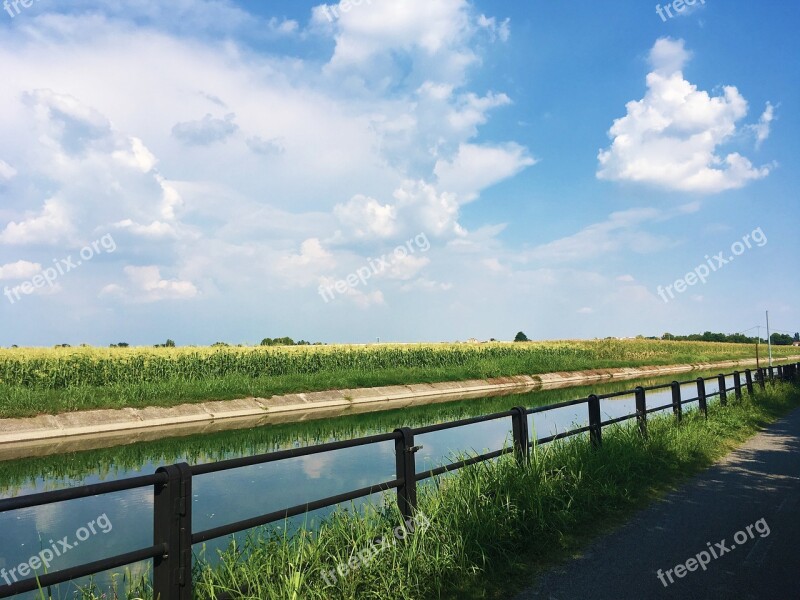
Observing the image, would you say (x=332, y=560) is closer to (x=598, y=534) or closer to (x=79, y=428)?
(x=598, y=534)

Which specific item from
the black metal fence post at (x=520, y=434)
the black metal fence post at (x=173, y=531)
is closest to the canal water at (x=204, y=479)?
the black metal fence post at (x=520, y=434)

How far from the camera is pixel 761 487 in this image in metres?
8.18

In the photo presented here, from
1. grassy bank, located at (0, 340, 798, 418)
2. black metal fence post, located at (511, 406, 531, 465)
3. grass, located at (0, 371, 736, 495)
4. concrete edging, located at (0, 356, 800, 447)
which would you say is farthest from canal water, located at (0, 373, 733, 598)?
grassy bank, located at (0, 340, 798, 418)

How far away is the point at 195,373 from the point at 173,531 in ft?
93.7

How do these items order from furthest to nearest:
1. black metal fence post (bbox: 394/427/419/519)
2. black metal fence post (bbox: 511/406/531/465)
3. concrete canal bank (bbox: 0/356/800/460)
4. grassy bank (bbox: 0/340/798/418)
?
1. grassy bank (bbox: 0/340/798/418)
2. concrete canal bank (bbox: 0/356/800/460)
3. black metal fence post (bbox: 511/406/531/465)
4. black metal fence post (bbox: 394/427/419/519)

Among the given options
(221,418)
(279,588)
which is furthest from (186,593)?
(221,418)

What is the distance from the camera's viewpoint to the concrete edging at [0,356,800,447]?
63.7 feet

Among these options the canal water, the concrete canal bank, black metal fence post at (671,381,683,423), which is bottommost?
the canal water

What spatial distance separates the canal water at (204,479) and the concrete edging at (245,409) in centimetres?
359

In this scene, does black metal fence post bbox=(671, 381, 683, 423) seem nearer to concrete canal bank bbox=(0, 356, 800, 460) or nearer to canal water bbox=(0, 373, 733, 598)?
canal water bbox=(0, 373, 733, 598)

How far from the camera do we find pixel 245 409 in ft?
81.5

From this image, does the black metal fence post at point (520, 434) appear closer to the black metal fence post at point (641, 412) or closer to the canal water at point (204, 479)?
the canal water at point (204, 479)

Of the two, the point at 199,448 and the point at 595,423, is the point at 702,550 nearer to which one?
the point at 595,423

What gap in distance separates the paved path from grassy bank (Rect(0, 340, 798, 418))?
20.1m
